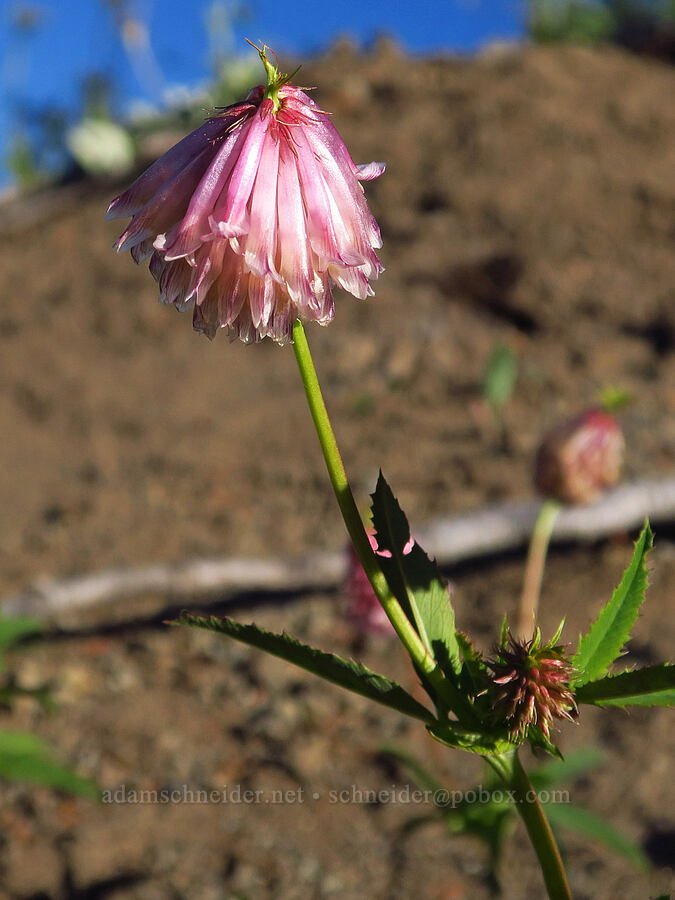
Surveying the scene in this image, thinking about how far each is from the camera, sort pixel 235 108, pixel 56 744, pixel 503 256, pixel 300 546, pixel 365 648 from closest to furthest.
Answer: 1. pixel 235 108
2. pixel 56 744
3. pixel 365 648
4. pixel 300 546
5. pixel 503 256

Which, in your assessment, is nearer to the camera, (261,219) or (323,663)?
(261,219)

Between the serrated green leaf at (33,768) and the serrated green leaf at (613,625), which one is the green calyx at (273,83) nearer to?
the serrated green leaf at (613,625)

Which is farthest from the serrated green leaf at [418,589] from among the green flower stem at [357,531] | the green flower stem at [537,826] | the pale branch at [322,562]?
the pale branch at [322,562]

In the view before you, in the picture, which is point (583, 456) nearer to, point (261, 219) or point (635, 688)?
point (635, 688)

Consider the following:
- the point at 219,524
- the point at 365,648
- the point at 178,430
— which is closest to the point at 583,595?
the point at 365,648

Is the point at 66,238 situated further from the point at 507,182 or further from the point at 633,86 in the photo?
the point at 633,86

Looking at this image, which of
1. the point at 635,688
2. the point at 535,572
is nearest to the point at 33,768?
the point at 635,688
